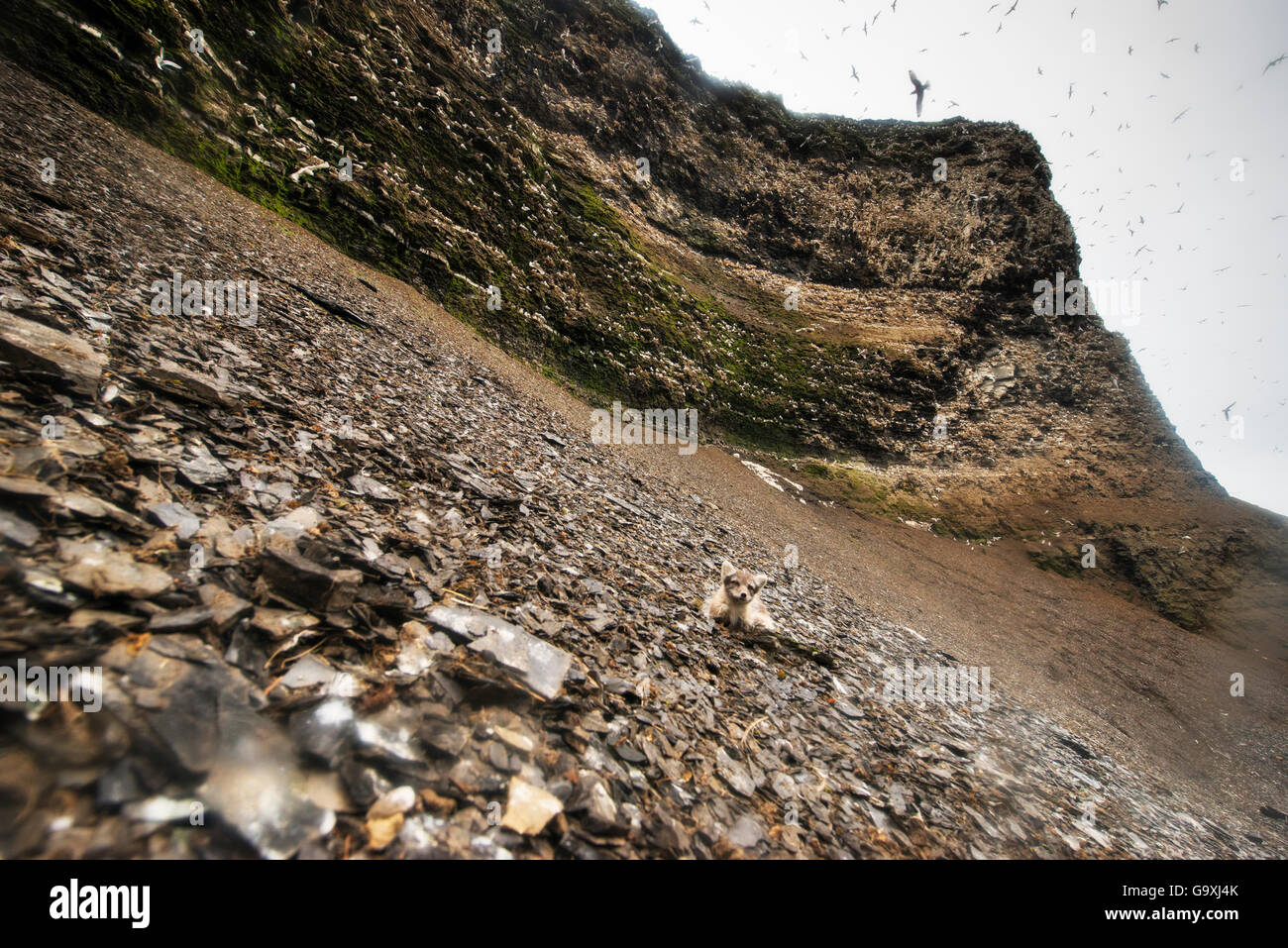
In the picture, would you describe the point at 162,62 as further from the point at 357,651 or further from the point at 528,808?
the point at 528,808

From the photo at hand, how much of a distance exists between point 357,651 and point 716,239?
131ft

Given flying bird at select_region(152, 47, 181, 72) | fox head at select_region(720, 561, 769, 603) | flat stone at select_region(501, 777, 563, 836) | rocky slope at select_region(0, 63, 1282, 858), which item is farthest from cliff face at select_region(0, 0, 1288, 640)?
flat stone at select_region(501, 777, 563, 836)

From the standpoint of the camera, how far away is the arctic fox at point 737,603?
237 inches

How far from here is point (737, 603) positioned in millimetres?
6121

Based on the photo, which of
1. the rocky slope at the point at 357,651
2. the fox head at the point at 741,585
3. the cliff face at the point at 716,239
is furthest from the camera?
the cliff face at the point at 716,239

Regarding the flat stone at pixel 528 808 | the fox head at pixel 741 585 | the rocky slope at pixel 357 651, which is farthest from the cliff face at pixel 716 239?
the flat stone at pixel 528 808

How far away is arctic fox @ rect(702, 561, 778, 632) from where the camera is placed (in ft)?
19.8

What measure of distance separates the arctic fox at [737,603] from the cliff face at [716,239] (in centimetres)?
1841

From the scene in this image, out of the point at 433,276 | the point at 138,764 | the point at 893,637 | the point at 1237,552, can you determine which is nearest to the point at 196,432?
the point at 138,764

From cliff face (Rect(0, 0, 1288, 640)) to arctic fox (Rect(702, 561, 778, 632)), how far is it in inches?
725

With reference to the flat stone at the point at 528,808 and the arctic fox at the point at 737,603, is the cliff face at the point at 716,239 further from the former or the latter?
the flat stone at the point at 528,808

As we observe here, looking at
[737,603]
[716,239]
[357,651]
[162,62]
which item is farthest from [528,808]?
[716,239]

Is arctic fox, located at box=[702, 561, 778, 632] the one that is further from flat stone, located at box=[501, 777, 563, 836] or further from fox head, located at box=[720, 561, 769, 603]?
flat stone, located at box=[501, 777, 563, 836]
